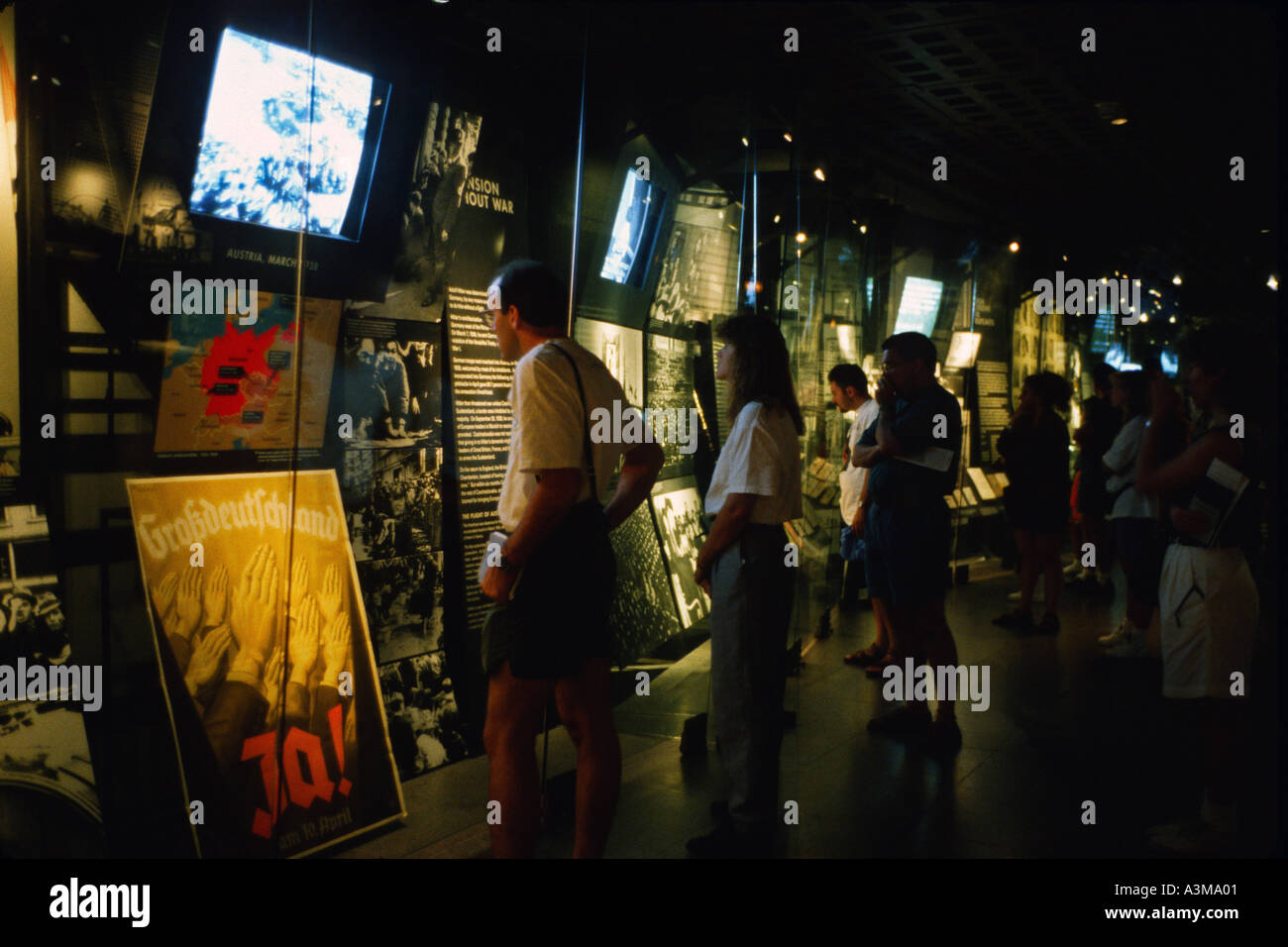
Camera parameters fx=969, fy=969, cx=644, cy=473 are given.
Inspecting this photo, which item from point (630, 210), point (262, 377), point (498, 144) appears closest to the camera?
point (262, 377)

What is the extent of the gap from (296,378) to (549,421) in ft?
3.61

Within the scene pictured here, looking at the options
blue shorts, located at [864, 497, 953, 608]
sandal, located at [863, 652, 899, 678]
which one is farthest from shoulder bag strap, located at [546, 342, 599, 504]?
sandal, located at [863, 652, 899, 678]

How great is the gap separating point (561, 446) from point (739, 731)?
4.18 feet

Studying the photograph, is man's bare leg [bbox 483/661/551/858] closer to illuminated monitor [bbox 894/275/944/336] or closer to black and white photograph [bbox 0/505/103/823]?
black and white photograph [bbox 0/505/103/823]

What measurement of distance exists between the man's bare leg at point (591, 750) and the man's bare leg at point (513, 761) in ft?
0.39

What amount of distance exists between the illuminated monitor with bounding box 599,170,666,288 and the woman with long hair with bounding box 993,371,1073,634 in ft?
11.7

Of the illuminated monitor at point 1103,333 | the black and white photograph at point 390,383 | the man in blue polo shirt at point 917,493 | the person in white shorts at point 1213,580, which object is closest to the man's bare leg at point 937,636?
the man in blue polo shirt at point 917,493

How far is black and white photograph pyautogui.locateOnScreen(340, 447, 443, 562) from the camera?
344cm

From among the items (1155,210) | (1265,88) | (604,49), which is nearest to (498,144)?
(604,49)

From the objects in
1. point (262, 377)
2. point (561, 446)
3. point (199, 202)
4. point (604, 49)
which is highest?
point (604, 49)

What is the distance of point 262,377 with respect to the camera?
304 centimetres

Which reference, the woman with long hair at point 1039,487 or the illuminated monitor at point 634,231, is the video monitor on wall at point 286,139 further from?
the woman with long hair at point 1039,487

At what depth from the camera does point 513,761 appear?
249 centimetres
